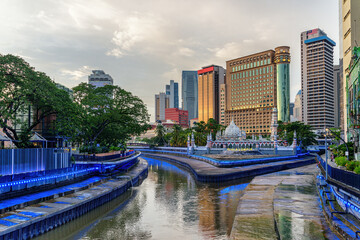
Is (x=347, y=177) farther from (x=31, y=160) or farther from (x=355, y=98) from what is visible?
(x=31, y=160)

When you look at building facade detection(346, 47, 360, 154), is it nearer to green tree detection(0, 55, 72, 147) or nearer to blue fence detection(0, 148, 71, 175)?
blue fence detection(0, 148, 71, 175)

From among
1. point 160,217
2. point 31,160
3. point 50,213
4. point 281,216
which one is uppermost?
point 31,160

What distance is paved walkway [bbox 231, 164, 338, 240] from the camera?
18.2 m

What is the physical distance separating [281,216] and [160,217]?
422 inches

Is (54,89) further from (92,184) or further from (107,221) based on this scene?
(107,221)

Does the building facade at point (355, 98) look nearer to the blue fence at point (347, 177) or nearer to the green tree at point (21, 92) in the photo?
the blue fence at point (347, 177)

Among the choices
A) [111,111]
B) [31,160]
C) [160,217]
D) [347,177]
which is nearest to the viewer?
[347,177]

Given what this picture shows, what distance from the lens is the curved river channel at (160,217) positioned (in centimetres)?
2211

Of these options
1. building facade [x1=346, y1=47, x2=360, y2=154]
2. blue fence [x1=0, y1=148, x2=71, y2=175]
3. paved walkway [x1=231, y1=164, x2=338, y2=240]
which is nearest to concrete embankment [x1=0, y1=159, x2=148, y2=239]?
blue fence [x1=0, y1=148, x2=71, y2=175]

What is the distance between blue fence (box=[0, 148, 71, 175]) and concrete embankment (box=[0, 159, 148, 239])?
4.37m

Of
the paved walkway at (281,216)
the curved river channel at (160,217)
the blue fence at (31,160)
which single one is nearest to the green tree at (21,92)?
the blue fence at (31,160)

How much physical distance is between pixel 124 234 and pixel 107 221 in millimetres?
4267

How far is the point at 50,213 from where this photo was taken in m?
21.6

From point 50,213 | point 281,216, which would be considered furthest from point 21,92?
point 281,216
